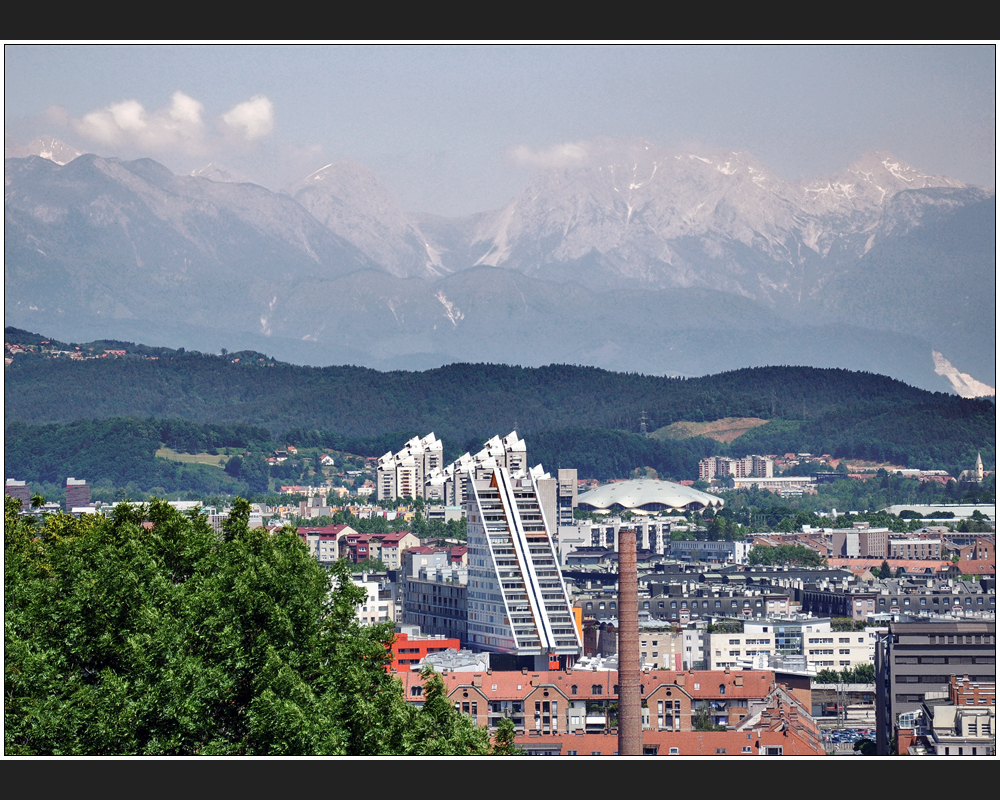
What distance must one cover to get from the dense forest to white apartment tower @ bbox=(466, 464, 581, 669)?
72581mm

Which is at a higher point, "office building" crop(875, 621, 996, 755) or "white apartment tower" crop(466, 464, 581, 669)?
"white apartment tower" crop(466, 464, 581, 669)

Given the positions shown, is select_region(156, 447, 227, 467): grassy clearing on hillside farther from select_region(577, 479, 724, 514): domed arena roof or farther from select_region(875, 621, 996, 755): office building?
select_region(875, 621, 996, 755): office building

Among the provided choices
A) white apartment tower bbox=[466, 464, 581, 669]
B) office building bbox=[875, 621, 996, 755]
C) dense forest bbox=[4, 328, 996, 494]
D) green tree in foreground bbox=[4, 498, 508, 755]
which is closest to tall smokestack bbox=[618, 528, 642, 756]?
office building bbox=[875, 621, 996, 755]

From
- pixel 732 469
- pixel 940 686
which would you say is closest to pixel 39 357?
pixel 732 469

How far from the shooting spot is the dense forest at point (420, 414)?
12612 cm

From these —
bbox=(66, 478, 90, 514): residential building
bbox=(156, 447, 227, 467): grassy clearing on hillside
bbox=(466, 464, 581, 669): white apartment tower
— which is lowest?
bbox=(466, 464, 581, 669): white apartment tower

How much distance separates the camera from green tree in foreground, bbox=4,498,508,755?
50.8 feet

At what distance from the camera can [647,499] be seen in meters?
109

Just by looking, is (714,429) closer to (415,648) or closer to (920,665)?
(415,648)

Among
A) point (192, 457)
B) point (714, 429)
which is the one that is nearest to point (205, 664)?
point (192, 457)

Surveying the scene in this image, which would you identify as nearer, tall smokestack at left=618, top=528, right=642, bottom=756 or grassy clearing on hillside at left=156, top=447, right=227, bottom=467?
tall smokestack at left=618, top=528, right=642, bottom=756

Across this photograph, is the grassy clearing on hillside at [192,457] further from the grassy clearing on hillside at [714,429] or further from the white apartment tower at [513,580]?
the white apartment tower at [513,580]

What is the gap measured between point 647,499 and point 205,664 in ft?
307

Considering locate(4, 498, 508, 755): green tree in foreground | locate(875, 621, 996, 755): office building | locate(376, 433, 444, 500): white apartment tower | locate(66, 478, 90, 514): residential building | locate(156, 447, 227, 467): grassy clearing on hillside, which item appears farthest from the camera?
locate(156, 447, 227, 467): grassy clearing on hillside
